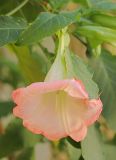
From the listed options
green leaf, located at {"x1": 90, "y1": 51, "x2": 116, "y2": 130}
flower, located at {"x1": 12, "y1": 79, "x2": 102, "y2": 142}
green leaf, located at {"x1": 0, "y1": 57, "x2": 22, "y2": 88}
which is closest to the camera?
flower, located at {"x1": 12, "y1": 79, "x2": 102, "y2": 142}

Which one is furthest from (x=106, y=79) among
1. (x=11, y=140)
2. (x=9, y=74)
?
(x=9, y=74)

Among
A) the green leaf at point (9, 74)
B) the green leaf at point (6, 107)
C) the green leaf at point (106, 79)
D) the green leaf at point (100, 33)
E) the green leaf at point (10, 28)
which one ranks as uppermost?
the green leaf at point (10, 28)

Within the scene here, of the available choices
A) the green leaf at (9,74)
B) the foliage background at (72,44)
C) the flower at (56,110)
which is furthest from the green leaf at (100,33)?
the green leaf at (9,74)

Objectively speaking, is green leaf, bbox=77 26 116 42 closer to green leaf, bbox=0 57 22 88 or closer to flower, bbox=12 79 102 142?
flower, bbox=12 79 102 142

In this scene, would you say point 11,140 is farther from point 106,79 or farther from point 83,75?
point 83,75

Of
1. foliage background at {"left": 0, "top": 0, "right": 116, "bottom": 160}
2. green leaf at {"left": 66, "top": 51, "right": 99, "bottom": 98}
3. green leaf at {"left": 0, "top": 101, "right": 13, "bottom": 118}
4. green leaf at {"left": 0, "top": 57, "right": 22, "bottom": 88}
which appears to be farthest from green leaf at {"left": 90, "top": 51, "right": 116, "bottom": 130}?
green leaf at {"left": 0, "top": 57, "right": 22, "bottom": 88}

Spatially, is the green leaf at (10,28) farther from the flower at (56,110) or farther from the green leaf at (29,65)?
the green leaf at (29,65)

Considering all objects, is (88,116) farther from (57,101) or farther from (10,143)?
(10,143)
